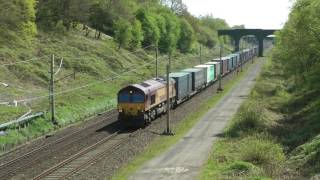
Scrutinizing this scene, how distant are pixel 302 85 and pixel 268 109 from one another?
10923 mm

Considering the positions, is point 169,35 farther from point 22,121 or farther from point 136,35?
point 22,121

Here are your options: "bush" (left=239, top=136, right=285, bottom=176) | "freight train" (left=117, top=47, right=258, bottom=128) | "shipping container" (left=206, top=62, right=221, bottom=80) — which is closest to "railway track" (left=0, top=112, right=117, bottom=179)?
"freight train" (left=117, top=47, right=258, bottom=128)

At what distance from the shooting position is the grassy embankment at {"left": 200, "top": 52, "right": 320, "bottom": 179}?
1007 inches

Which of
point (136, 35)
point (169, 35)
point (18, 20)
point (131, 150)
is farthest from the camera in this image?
point (169, 35)

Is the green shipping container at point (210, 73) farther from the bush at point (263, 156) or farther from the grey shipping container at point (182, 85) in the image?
the bush at point (263, 156)

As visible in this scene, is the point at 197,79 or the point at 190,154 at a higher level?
the point at 197,79

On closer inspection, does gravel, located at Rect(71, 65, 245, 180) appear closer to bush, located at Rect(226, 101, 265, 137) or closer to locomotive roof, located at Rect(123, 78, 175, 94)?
locomotive roof, located at Rect(123, 78, 175, 94)

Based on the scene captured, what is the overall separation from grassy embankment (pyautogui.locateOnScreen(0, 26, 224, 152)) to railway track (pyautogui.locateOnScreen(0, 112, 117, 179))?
2.75m

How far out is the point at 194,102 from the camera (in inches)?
2394

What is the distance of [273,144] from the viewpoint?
3278 cm

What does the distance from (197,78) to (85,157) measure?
119 ft

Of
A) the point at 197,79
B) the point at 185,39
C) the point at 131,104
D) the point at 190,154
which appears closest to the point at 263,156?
the point at 190,154

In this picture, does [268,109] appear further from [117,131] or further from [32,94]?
[32,94]

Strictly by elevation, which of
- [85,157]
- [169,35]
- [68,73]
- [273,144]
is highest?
[169,35]
